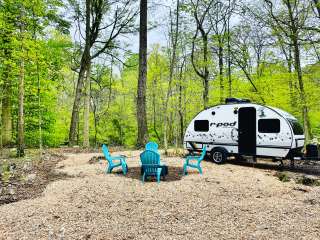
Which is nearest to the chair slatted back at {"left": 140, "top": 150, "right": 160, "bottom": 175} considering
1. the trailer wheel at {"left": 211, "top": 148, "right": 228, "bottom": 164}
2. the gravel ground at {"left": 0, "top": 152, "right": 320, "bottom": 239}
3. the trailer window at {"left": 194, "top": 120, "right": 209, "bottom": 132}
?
the gravel ground at {"left": 0, "top": 152, "right": 320, "bottom": 239}

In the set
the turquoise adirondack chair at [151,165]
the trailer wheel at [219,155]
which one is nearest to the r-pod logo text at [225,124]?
the trailer wheel at [219,155]

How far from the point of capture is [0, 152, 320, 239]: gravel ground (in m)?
4.39

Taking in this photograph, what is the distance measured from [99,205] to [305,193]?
503cm

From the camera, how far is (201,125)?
1232 cm

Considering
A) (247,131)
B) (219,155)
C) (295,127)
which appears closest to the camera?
(295,127)

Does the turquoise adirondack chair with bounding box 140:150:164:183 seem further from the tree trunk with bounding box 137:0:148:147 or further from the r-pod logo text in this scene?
the tree trunk with bounding box 137:0:148:147

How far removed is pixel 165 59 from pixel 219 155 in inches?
670

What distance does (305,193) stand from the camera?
271 inches

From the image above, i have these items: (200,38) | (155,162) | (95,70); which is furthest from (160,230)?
(95,70)

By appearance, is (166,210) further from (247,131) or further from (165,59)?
(165,59)

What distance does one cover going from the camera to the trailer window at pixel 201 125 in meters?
12.1

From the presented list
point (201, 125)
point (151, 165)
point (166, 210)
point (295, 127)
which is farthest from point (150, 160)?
point (295, 127)

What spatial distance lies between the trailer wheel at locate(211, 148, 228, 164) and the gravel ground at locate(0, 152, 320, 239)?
10.1 feet

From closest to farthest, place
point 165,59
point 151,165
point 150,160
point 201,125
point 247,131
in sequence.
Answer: point 151,165 → point 150,160 → point 247,131 → point 201,125 → point 165,59
